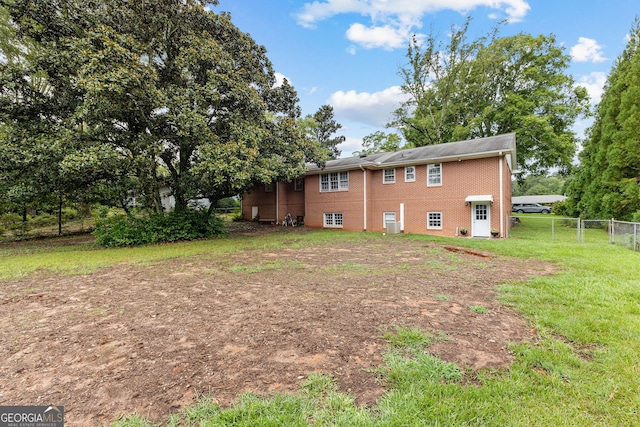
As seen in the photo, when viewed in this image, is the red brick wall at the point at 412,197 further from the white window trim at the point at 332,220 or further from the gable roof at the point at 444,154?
the gable roof at the point at 444,154

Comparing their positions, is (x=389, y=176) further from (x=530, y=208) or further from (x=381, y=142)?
(x=530, y=208)

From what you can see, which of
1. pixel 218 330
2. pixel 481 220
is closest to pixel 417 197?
pixel 481 220

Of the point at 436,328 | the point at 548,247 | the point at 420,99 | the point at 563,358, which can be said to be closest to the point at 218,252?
the point at 436,328

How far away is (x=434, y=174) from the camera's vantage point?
1470 centimetres

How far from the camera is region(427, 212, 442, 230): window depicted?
14.6 m

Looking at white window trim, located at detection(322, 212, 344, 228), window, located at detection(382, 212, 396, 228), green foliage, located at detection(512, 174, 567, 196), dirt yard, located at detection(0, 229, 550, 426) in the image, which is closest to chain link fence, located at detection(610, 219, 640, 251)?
dirt yard, located at detection(0, 229, 550, 426)

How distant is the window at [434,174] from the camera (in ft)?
47.7

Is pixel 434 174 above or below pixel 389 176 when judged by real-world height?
below

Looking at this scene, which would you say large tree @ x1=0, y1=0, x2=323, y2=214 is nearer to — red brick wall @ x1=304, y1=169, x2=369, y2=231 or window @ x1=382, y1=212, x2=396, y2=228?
red brick wall @ x1=304, y1=169, x2=369, y2=231

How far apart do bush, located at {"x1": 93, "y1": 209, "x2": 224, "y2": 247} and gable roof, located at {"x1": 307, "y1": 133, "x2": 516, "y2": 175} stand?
24.7 feet

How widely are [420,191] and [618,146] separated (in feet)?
37.4

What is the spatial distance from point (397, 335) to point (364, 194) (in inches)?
525

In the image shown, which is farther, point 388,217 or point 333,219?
point 333,219

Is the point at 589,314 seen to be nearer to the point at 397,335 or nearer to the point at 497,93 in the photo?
the point at 397,335
